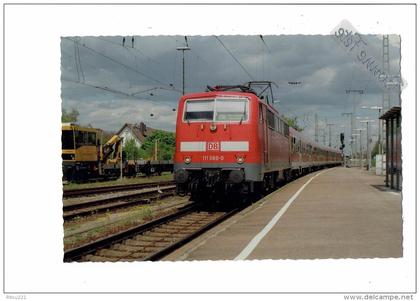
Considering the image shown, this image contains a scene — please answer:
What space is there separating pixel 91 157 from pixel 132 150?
40.6 feet

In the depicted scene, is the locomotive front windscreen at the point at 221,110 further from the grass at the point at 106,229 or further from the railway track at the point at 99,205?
the railway track at the point at 99,205

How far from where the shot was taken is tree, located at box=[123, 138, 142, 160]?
4328 centimetres

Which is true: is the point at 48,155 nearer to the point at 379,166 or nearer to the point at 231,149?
the point at 231,149

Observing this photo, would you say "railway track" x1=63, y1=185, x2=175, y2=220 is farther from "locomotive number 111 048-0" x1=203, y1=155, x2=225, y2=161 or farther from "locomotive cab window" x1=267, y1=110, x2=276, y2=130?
"locomotive cab window" x1=267, y1=110, x2=276, y2=130

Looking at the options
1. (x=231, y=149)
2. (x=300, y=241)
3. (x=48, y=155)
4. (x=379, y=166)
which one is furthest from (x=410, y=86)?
(x=379, y=166)

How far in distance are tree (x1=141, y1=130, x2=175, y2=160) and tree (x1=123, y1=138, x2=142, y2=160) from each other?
1.08 m

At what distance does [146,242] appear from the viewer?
34.3ft

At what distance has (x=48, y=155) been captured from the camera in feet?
20.1

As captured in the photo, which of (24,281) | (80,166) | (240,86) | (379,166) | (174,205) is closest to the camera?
(24,281)

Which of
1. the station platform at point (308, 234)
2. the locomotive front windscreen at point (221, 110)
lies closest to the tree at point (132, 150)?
the locomotive front windscreen at point (221, 110)

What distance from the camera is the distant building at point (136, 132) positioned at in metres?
44.0

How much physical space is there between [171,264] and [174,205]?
37.2 feet

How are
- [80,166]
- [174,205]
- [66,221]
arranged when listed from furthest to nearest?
[80,166] < [174,205] < [66,221]

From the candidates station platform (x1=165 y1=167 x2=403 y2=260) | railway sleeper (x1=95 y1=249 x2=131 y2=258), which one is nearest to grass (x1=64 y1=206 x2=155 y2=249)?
railway sleeper (x1=95 y1=249 x2=131 y2=258)
